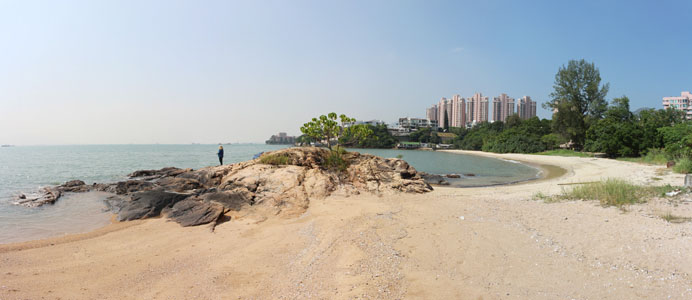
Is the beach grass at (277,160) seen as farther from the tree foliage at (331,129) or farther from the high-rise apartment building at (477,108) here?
the high-rise apartment building at (477,108)

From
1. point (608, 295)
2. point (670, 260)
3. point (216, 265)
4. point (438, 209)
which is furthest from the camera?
point (438, 209)

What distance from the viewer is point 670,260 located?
487cm

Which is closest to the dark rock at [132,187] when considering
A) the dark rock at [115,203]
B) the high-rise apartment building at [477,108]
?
the dark rock at [115,203]

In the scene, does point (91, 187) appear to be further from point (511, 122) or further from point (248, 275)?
point (511, 122)

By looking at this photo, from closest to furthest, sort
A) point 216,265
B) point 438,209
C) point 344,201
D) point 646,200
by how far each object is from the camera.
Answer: point 216,265 < point 646,200 < point 438,209 < point 344,201

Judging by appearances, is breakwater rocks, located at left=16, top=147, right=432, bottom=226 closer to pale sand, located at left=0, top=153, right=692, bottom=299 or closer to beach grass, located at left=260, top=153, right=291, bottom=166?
beach grass, located at left=260, top=153, right=291, bottom=166

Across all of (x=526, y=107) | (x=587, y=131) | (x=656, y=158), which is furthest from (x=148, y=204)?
(x=526, y=107)

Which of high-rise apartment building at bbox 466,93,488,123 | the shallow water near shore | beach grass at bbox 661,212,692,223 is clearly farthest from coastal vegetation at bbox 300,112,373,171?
high-rise apartment building at bbox 466,93,488,123

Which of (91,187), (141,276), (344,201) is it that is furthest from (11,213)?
(344,201)

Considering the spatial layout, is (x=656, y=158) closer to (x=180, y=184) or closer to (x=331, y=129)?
(x=331, y=129)

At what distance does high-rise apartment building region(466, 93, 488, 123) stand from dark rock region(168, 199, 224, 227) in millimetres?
187484

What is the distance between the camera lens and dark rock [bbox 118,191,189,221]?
994 centimetres

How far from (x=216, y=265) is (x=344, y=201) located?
5493 mm

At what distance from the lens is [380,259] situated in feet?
17.9
